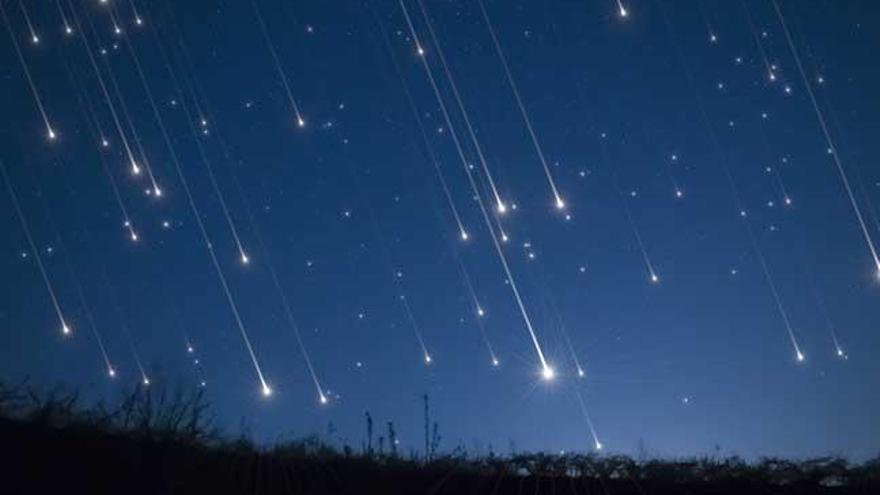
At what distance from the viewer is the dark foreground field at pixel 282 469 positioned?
5.85 m

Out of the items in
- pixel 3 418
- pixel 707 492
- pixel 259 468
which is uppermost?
pixel 3 418

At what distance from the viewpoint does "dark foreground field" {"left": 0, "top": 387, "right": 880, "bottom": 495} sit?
5848 mm

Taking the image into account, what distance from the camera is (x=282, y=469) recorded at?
22.0ft

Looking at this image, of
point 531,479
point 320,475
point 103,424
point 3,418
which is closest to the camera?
point 3,418

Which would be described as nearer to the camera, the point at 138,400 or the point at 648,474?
the point at 138,400

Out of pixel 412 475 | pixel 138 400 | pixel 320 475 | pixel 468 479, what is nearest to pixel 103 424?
pixel 138 400

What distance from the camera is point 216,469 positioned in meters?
6.39

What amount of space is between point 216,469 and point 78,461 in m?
0.95

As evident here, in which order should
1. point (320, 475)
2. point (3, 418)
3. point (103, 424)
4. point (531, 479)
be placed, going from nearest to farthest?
point (3, 418) < point (103, 424) < point (320, 475) < point (531, 479)

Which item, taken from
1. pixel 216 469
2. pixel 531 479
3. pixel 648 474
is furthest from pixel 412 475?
pixel 648 474

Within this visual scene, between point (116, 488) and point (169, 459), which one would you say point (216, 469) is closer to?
point (169, 459)

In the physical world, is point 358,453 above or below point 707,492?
above

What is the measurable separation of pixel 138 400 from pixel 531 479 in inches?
125

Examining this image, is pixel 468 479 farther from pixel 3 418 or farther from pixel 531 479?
pixel 3 418
